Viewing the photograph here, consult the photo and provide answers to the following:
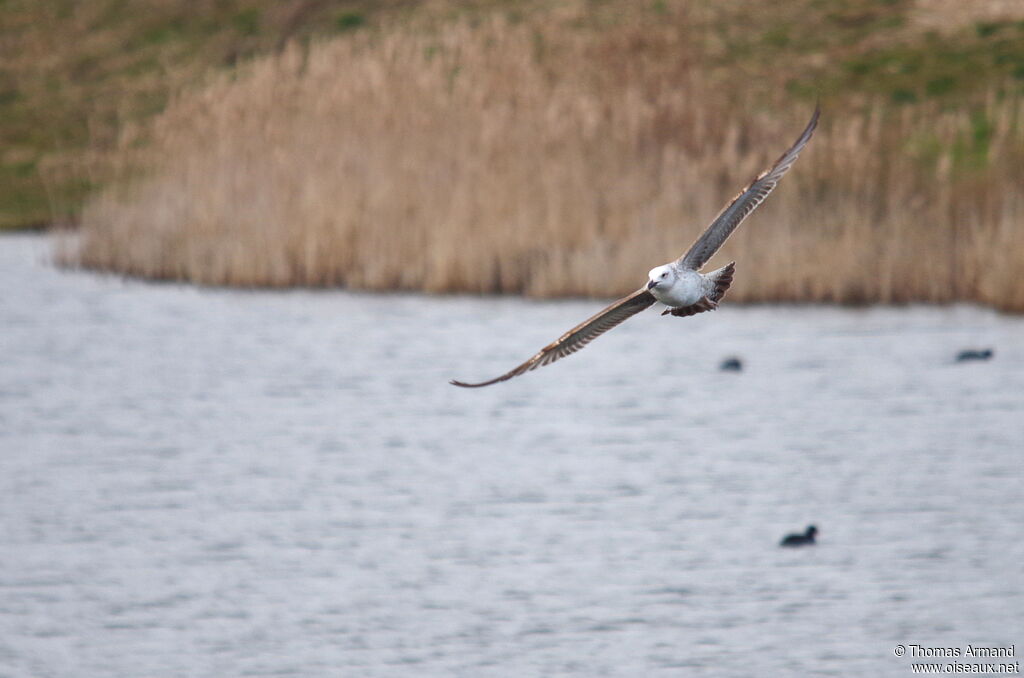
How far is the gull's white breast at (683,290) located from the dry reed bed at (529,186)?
29.8 ft

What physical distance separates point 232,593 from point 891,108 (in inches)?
963

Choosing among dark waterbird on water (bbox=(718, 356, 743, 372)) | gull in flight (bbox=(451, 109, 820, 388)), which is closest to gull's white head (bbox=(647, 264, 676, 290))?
gull in flight (bbox=(451, 109, 820, 388))

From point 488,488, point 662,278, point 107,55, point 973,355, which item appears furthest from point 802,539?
point 107,55

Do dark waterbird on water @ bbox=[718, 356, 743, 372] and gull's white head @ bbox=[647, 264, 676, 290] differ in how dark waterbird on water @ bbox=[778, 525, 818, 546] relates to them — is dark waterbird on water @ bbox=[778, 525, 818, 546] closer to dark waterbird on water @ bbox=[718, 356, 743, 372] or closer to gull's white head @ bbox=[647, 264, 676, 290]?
gull's white head @ bbox=[647, 264, 676, 290]

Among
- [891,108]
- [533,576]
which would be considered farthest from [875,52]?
[533,576]

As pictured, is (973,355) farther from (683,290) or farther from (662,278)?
(662,278)

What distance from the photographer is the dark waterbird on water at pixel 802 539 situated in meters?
11.7

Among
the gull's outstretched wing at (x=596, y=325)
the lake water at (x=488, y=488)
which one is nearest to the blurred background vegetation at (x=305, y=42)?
the lake water at (x=488, y=488)

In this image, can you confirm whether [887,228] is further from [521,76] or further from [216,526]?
[216,526]

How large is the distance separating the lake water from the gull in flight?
2.00 metres

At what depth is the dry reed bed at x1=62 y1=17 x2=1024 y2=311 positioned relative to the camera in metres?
17.8

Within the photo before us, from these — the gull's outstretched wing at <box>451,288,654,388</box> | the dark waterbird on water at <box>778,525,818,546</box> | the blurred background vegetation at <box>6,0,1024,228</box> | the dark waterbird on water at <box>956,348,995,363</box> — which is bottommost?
the dark waterbird on water at <box>778,525,818,546</box>

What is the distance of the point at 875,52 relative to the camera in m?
37.0

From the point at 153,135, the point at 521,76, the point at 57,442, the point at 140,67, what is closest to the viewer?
the point at 57,442
